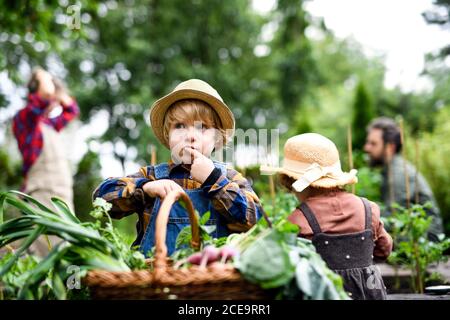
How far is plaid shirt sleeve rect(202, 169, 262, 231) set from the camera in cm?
229

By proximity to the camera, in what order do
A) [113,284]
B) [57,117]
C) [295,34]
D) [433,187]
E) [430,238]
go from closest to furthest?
[113,284], [430,238], [57,117], [433,187], [295,34]

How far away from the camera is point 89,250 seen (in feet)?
5.73

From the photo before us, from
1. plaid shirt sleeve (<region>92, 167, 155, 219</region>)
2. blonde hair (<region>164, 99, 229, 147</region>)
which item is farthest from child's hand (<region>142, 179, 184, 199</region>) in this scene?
blonde hair (<region>164, 99, 229, 147</region>)

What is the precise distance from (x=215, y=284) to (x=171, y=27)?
17209 mm

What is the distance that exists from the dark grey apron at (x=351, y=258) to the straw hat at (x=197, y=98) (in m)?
0.52

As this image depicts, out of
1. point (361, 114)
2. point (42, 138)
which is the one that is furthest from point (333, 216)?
point (361, 114)

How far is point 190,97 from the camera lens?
2594 millimetres

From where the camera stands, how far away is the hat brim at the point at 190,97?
2.55 m

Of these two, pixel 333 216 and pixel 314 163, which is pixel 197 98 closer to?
pixel 314 163

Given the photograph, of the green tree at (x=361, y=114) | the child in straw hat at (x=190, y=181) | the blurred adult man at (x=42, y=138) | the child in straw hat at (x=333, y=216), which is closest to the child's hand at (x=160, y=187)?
the child in straw hat at (x=190, y=181)

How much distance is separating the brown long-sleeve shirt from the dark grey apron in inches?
0.8

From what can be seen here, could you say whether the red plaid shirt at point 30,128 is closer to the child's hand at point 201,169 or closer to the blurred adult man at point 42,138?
the blurred adult man at point 42,138

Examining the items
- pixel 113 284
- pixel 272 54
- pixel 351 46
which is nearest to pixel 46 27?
pixel 113 284

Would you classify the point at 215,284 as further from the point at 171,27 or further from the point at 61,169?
the point at 171,27
